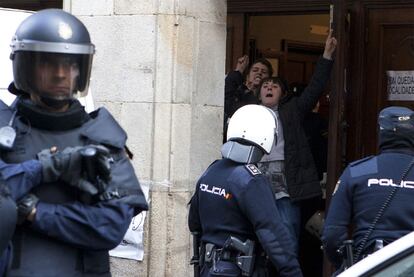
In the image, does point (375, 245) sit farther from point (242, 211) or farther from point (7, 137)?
point (7, 137)

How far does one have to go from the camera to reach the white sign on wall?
851 cm

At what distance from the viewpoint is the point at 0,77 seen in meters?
6.28

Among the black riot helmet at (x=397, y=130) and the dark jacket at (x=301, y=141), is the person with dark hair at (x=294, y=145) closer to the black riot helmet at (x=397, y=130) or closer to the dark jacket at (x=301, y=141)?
the dark jacket at (x=301, y=141)

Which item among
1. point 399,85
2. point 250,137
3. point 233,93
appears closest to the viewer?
point 250,137

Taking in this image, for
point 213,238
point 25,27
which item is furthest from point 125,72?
point 25,27

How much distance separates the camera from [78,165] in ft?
11.7

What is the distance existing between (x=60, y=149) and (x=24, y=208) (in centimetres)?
28

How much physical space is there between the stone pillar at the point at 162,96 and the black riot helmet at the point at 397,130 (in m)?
2.42

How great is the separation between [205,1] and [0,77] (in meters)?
2.37

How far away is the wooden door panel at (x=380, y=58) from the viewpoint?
336 inches

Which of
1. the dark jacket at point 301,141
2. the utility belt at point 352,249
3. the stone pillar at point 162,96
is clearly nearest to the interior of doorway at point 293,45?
the dark jacket at point 301,141

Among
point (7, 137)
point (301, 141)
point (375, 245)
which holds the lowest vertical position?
point (375, 245)

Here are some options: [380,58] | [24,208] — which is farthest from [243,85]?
[24,208]

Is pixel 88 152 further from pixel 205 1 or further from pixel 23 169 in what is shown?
pixel 205 1
